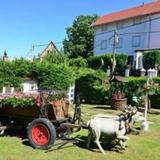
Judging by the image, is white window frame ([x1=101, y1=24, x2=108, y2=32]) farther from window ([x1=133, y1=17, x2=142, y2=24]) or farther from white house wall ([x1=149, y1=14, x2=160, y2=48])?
white house wall ([x1=149, y1=14, x2=160, y2=48])

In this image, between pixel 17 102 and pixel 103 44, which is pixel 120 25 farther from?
pixel 17 102

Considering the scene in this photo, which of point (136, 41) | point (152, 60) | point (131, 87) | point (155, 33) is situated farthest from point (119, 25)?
point (131, 87)

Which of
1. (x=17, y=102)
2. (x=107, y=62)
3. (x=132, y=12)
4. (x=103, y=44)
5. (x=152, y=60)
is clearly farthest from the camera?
(x=103, y=44)

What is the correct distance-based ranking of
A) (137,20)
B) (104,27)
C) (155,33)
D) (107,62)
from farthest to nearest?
(104,27) → (137,20) → (155,33) → (107,62)

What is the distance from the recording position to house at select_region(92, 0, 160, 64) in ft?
178

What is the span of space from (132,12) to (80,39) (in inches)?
698

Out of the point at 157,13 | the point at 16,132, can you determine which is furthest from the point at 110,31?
the point at 16,132

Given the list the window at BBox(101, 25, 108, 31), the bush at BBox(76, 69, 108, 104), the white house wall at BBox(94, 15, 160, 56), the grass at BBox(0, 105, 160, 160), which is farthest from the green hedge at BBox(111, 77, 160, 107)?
the window at BBox(101, 25, 108, 31)

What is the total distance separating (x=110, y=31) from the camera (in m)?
63.5

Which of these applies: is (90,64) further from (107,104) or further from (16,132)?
(16,132)

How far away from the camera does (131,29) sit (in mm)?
58594

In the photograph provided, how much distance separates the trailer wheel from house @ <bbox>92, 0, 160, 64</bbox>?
42254mm

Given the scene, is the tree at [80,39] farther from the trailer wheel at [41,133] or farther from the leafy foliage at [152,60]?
the trailer wheel at [41,133]

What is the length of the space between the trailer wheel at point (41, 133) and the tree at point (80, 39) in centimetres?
6490
